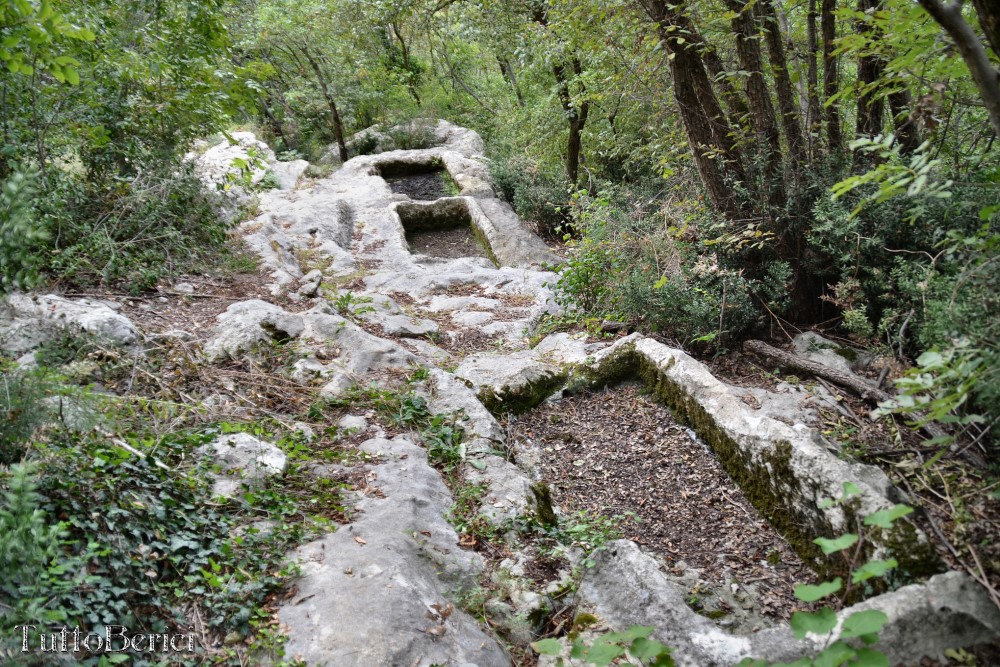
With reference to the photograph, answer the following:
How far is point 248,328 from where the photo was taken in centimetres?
495

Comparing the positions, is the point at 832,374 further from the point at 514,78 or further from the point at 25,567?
the point at 514,78

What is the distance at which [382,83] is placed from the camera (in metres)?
16.9

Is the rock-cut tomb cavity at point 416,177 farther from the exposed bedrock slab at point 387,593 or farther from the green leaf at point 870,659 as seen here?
the green leaf at point 870,659

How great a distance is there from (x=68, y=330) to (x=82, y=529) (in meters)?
2.18

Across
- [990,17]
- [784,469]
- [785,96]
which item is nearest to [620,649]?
[784,469]

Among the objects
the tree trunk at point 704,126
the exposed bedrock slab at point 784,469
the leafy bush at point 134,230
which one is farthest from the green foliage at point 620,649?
the leafy bush at point 134,230

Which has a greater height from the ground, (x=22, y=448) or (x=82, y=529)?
(x=22, y=448)

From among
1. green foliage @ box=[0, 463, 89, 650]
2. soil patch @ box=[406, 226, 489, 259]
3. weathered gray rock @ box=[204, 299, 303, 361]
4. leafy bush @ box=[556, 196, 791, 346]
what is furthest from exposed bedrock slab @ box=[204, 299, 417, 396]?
soil patch @ box=[406, 226, 489, 259]

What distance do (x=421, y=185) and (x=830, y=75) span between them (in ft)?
33.3

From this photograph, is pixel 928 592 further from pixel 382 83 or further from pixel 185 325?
pixel 382 83

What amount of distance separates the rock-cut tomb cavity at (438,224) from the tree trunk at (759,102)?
6.33 metres

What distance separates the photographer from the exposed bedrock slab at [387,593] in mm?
2389

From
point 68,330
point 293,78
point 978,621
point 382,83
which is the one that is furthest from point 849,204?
point 293,78

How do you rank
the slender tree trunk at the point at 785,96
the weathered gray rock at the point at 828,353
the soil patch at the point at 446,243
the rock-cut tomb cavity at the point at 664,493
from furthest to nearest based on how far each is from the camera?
the soil patch at the point at 446,243 → the slender tree trunk at the point at 785,96 → the weathered gray rock at the point at 828,353 → the rock-cut tomb cavity at the point at 664,493
